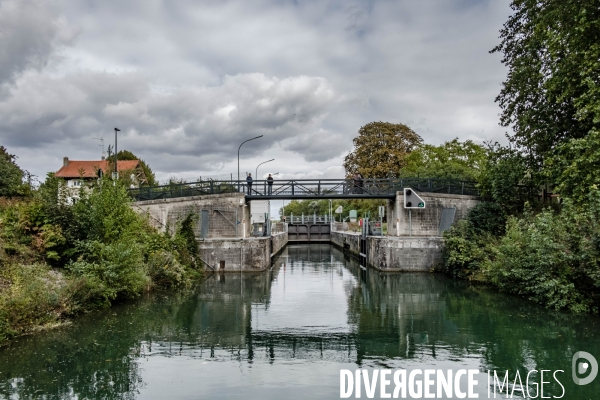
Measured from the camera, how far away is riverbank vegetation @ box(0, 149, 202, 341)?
42.3 feet

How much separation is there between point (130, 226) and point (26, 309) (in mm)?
5966

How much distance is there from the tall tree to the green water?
6892 mm

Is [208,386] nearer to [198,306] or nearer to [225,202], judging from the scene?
[198,306]

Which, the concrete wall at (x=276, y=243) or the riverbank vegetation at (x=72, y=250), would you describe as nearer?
the riverbank vegetation at (x=72, y=250)

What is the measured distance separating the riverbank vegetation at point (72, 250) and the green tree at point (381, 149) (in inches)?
1327

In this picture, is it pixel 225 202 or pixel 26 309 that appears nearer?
pixel 26 309

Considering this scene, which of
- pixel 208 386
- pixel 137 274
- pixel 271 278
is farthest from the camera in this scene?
pixel 271 278

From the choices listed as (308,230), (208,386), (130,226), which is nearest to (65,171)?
(308,230)

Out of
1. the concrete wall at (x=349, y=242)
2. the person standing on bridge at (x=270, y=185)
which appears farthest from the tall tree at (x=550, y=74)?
the concrete wall at (x=349, y=242)

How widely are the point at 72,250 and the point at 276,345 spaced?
8430mm

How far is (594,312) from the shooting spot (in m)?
14.0

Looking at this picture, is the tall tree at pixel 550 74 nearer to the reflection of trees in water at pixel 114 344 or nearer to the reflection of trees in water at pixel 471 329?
the reflection of trees in water at pixel 471 329

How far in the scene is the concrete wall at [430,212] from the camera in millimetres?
26047

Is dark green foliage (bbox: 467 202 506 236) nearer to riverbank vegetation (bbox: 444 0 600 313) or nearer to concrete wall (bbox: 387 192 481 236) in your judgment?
riverbank vegetation (bbox: 444 0 600 313)
